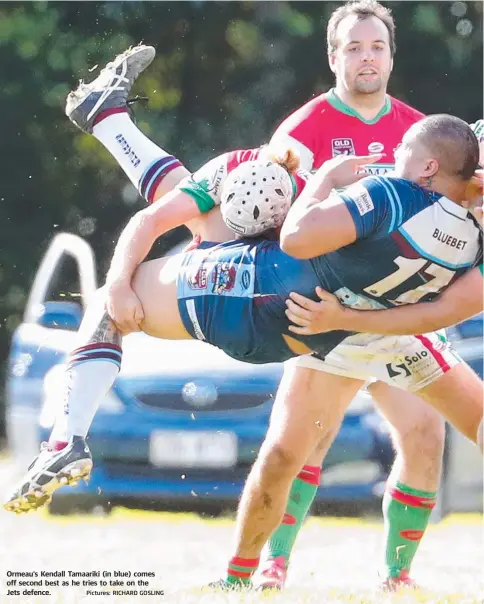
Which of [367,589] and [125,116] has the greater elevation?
[125,116]

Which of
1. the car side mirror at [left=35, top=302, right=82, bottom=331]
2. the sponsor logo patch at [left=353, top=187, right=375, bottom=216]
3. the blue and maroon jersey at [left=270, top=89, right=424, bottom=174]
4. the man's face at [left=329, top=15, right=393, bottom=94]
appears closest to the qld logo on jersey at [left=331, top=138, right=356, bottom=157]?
the blue and maroon jersey at [left=270, top=89, right=424, bottom=174]

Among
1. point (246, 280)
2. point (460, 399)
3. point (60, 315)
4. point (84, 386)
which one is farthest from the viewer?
point (60, 315)

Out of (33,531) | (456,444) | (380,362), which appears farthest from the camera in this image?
(456,444)

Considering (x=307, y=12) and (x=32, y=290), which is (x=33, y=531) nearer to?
(x=32, y=290)

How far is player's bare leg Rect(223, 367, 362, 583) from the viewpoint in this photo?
3467 mm

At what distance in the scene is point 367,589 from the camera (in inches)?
149

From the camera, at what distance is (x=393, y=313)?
3.07m

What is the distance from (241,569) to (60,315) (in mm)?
2686

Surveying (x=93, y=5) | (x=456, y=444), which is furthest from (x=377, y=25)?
(x=93, y=5)

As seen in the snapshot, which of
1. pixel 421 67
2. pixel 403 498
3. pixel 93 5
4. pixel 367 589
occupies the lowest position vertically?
pixel 367 589

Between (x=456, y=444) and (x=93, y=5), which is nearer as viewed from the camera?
(x=456, y=444)

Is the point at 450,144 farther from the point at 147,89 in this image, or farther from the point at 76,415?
the point at 147,89

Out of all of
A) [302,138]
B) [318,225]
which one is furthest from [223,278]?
[302,138]

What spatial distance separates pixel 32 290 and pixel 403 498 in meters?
3.32
